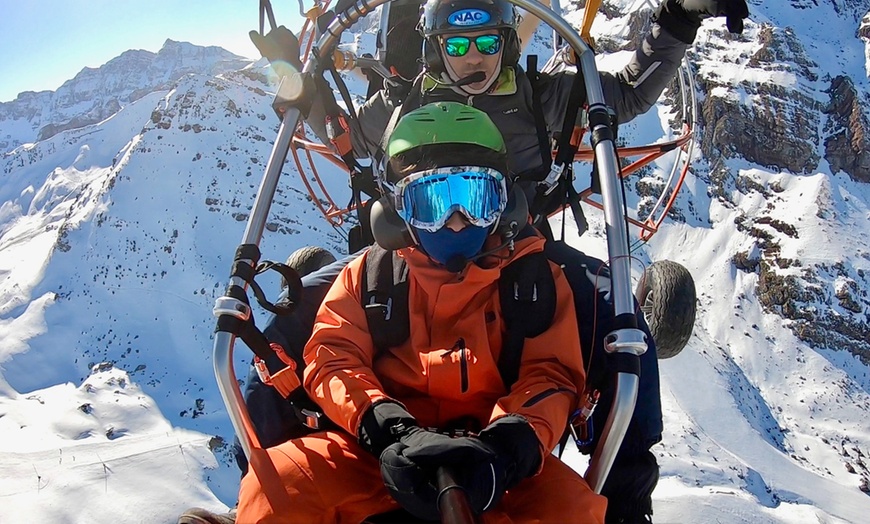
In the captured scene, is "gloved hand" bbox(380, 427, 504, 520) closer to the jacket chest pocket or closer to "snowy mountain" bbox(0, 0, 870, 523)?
the jacket chest pocket

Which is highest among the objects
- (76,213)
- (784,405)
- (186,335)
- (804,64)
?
(804,64)

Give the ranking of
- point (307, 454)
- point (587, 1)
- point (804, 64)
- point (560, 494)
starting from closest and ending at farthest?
1. point (560, 494)
2. point (307, 454)
3. point (587, 1)
4. point (804, 64)

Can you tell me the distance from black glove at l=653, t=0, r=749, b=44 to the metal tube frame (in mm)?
408

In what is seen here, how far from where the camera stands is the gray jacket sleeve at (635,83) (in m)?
3.23

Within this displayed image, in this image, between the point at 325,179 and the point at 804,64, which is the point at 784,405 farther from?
the point at 804,64

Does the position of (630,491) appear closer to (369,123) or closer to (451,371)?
(451,371)

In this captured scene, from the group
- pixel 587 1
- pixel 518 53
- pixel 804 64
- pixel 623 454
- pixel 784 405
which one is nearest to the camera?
pixel 623 454

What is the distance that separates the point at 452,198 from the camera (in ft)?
7.79

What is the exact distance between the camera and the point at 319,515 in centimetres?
192

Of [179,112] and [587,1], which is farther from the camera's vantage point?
[179,112]

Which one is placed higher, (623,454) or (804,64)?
(804,64)

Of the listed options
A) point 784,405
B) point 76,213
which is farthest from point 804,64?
point 76,213

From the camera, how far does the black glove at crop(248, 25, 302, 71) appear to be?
11.3 feet

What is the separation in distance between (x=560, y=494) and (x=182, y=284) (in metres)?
58.6
